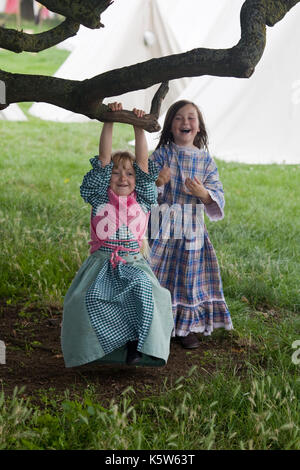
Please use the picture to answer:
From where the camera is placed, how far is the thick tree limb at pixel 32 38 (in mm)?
3152

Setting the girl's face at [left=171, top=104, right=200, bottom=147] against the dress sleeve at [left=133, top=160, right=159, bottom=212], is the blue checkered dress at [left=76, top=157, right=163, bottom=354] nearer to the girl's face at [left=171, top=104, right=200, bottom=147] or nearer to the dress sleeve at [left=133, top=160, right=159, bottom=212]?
the dress sleeve at [left=133, top=160, right=159, bottom=212]

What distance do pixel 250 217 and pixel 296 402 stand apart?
3.76m

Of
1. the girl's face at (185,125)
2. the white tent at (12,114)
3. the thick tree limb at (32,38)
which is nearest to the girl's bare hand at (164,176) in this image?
the girl's face at (185,125)

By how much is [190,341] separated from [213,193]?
2.83 feet

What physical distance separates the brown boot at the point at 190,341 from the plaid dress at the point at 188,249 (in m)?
0.03

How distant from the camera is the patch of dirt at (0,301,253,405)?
3.21 meters

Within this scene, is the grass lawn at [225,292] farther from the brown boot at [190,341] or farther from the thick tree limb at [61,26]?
the thick tree limb at [61,26]

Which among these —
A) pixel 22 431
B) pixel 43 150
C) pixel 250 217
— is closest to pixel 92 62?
pixel 43 150

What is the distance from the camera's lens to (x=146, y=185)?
3.44 meters

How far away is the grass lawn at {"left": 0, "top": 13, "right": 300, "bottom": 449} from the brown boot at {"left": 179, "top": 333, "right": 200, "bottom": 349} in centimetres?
26

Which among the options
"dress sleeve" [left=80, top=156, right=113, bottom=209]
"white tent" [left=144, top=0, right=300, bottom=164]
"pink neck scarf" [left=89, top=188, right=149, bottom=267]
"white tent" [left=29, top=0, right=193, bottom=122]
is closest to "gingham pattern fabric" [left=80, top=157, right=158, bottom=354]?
"dress sleeve" [left=80, top=156, right=113, bottom=209]

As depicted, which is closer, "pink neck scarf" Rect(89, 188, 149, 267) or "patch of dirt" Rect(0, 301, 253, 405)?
"patch of dirt" Rect(0, 301, 253, 405)

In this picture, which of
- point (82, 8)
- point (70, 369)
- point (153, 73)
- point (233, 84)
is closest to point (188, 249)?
point (70, 369)

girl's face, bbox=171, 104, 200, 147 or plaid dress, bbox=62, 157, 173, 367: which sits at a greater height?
girl's face, bbox=171, 104, 200, 147
